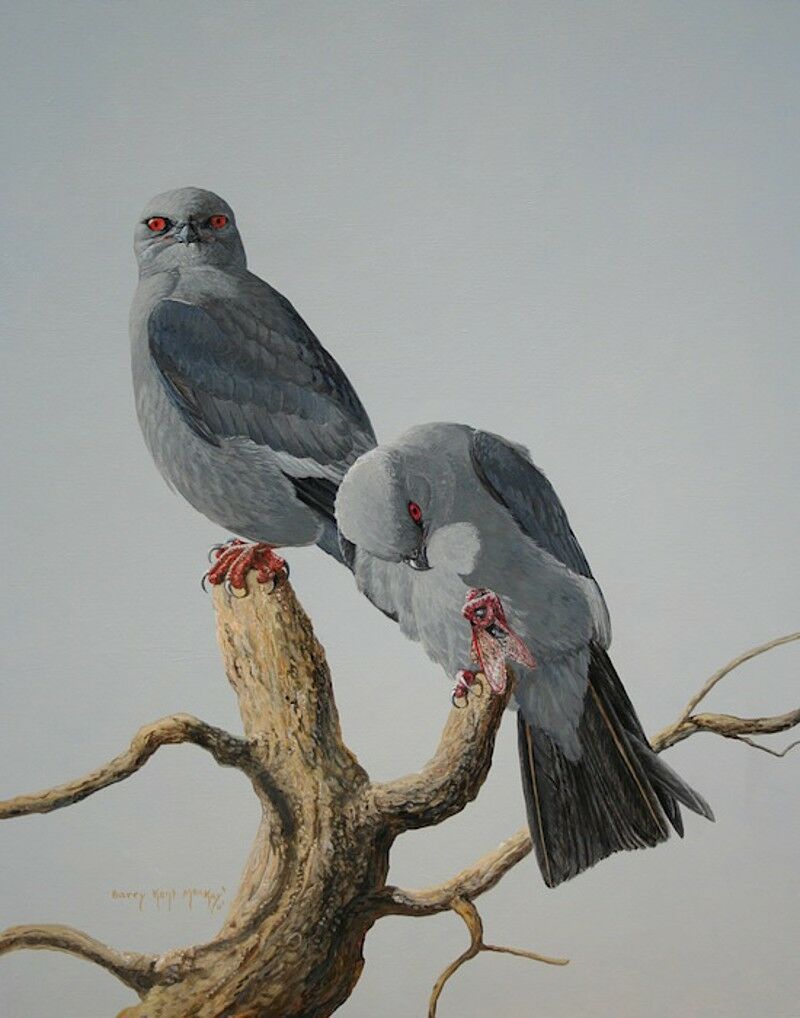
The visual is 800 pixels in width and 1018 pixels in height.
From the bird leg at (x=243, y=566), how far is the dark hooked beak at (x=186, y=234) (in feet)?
1.68

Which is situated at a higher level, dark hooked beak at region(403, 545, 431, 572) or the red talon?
the red talon

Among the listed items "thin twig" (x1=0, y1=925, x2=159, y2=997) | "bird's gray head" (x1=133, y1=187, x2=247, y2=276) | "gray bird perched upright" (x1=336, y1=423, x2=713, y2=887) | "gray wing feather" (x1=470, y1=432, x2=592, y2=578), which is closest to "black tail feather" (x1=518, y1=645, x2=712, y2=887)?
"gray bird perched upright" (x1=336, y1=423, x2=713, y2=887)

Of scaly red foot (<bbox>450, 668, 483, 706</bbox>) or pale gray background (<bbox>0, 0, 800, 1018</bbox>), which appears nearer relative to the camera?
scaly red foot (<bbox>450, 668, 483, 706</bbox>)

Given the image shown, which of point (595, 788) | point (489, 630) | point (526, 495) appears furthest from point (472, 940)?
point (526, 495)

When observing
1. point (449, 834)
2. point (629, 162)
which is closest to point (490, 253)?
point (629, 162)

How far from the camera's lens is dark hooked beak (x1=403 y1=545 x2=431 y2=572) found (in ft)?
5.56

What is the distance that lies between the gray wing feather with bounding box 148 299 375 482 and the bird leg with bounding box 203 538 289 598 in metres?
0.14

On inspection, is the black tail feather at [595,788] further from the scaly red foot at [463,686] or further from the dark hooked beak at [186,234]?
the dark hooked beak at [186,234]

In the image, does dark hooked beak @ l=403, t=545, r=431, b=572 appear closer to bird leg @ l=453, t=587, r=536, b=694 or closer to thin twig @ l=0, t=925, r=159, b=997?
bird leg @ l=453, t=587, r=536, b=694

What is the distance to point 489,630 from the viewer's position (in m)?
1.74

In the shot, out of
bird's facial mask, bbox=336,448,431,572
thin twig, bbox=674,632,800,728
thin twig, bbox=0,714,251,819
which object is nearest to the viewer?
thin twig, bbox=0,714,251,819

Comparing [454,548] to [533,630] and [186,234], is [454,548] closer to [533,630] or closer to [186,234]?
[533,630]

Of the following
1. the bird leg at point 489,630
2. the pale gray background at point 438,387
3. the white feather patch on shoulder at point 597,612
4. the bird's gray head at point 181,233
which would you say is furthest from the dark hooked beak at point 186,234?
the white feather patch on shoulder at point 597,612

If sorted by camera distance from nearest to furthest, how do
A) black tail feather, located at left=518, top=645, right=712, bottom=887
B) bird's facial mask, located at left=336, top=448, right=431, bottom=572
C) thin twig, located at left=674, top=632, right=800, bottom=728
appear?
bird's facial mask, located at left=336, top=448, right=431, bottom=572 → black tail feather, located at left=518, top=645, right=712, bottom=887 → thin twig, located at left=674, top=632, right=800, bottom=728
